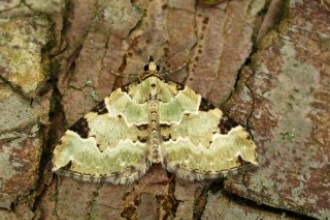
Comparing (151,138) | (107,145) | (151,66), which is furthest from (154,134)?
(151,66)

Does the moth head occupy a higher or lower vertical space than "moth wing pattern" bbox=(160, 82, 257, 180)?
higher

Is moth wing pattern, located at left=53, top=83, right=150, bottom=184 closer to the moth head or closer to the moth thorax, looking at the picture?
A: the moth thorax

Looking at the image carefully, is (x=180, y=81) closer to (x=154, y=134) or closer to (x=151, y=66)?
(x=151, y=66)

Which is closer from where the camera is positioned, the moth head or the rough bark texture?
the rough bark texture

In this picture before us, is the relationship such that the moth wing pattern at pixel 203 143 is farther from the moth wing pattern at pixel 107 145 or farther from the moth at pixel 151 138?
the moth wing pattern at pixel 107 145

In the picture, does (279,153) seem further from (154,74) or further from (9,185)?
(9,185)

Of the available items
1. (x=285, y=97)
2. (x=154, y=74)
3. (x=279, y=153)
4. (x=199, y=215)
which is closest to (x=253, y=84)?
(x=285, y=97)

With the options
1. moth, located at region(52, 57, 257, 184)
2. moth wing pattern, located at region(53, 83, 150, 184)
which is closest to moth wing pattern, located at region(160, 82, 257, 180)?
moth, located at region(52, 57, 257, 184)
